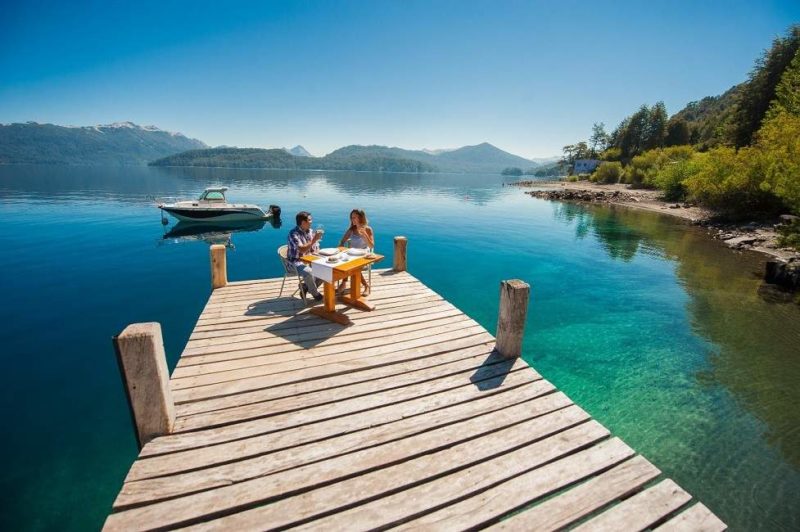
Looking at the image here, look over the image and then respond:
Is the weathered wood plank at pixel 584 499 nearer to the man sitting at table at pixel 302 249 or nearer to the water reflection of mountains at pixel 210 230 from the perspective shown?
the man sitting at table at pixel 302 249

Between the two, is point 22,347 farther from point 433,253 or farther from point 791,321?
point 791,321

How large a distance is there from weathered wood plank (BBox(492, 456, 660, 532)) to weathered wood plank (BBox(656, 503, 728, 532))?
12.5 inches

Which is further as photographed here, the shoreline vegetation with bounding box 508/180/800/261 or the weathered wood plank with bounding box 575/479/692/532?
the shoreline vegetation with bounding box 508/180/800/261

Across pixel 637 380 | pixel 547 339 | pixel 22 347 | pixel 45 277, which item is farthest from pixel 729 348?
pixel 45 277

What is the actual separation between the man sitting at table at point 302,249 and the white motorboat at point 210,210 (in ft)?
70.1

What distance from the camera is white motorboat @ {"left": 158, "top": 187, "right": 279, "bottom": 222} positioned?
24138mm

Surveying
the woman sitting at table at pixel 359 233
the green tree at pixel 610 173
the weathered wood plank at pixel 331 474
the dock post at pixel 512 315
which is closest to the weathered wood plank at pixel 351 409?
the dock post at pixel 512 315

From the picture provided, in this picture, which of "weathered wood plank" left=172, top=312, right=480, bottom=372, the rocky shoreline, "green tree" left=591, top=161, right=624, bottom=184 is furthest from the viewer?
"green tree" left=591, top=161, right=624, bottom=184

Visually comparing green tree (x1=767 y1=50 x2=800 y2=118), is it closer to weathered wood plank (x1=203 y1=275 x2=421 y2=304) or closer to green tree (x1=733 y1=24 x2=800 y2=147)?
green tree (x1=733 y1=24 x2=800 y2=147)

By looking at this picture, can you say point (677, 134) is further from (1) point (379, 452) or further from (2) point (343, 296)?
(1) point (379, 452)

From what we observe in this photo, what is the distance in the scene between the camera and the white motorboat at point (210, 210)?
24138mm

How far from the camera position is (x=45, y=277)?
14.0 m

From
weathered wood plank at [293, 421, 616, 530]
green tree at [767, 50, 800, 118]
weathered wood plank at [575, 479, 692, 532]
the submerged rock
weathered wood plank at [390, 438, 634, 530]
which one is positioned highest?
green tree at [767, 50, 800, 118]

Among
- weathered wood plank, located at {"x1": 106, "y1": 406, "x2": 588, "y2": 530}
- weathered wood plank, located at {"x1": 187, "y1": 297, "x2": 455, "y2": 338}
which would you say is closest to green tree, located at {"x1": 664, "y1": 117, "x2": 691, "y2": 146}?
weathered wood plank, located at {"x1": 187, "y1": 297, "x2": 455, "y2": 338}
